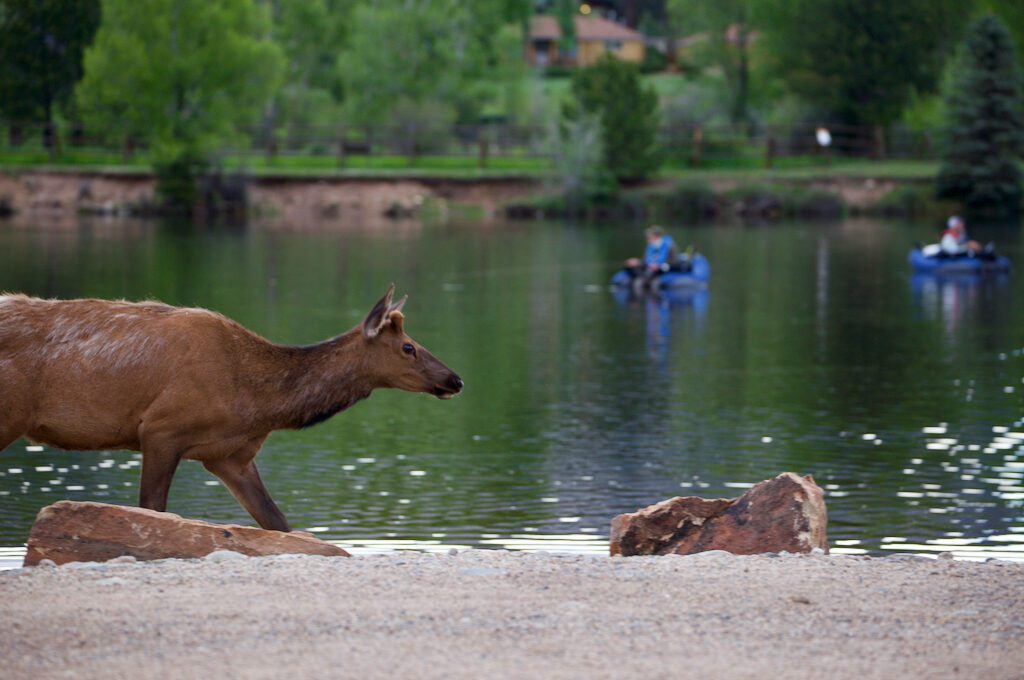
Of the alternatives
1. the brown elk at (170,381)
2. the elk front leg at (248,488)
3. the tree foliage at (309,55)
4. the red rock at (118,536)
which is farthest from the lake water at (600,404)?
the tree foliage at (309,55)

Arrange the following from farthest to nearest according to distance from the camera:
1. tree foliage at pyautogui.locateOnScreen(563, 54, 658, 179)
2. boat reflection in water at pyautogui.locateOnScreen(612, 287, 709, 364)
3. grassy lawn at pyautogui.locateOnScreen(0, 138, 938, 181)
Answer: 1. grassy lawn at pyautogui.locateOnScreen(0, 138, 938, 181)
2. tree foliage at pyautogui.locateOnScreen(563, 54, 658, 179)
3. boat reflection in water at pyautogui.locateOnScreen(612, 287, 709, 364)

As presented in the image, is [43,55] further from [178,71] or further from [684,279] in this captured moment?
[684,279]

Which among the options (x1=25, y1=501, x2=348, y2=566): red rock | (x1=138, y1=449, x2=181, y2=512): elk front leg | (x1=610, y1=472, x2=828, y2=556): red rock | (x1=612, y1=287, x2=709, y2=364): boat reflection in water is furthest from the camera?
(x1=612, y1=287, x2=709, y2=364): boat reflection in water

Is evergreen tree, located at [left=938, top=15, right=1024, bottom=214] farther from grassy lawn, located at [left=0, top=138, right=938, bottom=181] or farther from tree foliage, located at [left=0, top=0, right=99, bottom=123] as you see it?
tree foliage, located at [left=0, top=0, right=99, bottom=123]

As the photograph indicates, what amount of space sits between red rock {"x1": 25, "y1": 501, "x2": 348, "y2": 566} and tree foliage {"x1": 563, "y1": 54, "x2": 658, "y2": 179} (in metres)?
64.8

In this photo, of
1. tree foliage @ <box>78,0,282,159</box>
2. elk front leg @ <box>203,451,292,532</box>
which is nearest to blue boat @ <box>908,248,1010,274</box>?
elk front leg @ <box>203,451,292,532</box>

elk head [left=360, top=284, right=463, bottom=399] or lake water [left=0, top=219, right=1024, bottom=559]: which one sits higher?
elk head [left=360, top=284, right=463, bottom=399]

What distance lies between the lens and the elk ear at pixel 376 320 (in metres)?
11.3

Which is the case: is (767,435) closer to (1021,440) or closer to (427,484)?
(1021,440)

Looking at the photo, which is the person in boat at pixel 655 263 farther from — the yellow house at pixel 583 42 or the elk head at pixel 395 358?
the yellow house at pixel 583 42

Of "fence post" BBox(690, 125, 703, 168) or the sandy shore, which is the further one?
"fence post" BBox(690, 125, 703, 168)

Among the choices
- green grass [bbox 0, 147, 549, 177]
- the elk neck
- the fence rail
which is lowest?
the elk neck

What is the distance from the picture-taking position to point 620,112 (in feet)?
248

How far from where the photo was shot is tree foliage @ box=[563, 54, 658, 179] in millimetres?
75062
